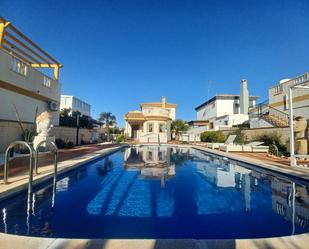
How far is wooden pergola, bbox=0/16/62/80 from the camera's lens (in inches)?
598

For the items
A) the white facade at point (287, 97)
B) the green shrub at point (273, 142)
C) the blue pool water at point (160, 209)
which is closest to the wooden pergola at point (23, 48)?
the blue pool water at point (160, 209)

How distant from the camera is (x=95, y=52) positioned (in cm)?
2339

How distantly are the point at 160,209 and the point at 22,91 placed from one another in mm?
16550

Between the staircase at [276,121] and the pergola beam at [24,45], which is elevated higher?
the pergola beam at [24,45]

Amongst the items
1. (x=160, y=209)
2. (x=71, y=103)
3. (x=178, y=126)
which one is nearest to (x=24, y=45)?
(x=160, y=209)

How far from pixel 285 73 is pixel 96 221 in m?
39.9

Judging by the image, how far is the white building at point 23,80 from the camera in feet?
49.3

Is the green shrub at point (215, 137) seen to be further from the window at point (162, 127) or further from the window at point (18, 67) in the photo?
the window at point (18, 67)

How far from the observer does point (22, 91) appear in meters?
17.1

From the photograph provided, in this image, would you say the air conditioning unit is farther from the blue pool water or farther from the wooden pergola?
the blue pool water

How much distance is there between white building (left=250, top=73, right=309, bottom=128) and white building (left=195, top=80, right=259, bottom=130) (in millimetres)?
7248

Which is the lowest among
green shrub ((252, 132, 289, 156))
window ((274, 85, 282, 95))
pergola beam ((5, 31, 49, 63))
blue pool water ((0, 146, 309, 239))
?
blue pool water ((0, 146, 309, 239))

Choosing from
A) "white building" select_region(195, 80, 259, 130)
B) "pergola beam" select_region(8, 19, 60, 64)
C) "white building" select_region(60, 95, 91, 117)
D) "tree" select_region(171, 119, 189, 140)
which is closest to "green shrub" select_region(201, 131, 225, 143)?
"white building" select_region(195, 80, 259, 130)

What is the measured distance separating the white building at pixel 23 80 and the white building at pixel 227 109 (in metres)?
27.0
